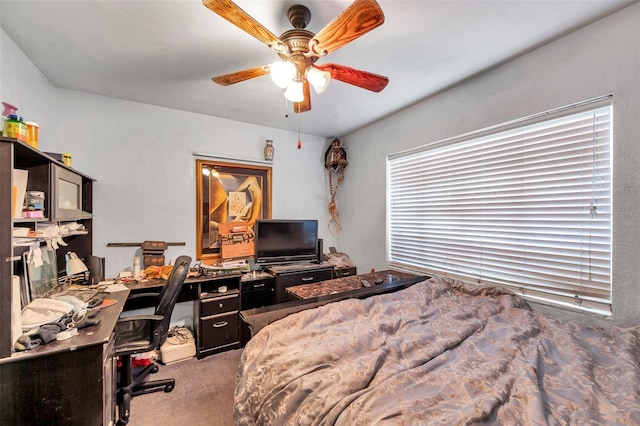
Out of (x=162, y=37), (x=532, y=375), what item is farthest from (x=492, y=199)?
(x=162, y=37)

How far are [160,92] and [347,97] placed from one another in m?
1.83

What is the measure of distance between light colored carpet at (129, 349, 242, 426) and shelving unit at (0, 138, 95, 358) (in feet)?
3.55

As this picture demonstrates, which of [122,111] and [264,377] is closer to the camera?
[264,377]

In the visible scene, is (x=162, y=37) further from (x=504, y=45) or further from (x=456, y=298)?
(x=456, y=298)

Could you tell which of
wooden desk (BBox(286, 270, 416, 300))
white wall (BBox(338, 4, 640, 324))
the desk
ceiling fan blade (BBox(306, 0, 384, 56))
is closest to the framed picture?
wooden desk (BBox(286, 270, 416, 300))

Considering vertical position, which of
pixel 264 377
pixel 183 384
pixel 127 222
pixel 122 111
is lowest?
pixel 183 384

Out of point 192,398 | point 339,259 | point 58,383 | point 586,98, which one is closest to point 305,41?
point 586,98

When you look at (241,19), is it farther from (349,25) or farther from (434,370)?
(434,370)

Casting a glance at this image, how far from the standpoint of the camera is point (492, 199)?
6.95 ft

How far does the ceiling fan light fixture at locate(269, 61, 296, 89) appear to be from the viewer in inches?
56.0

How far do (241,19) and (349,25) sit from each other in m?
0.50

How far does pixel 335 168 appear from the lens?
3.82m

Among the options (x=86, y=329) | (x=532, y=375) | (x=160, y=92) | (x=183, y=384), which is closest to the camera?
(x=532, y=375)

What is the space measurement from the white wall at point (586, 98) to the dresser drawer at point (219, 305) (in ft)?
8.19
